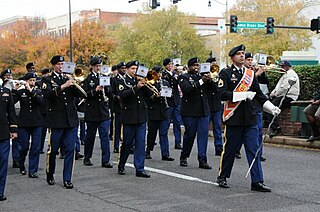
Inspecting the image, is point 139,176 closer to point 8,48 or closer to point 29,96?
point 29,96

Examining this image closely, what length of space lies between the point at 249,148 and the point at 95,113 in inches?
160

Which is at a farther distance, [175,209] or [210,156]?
[210,156]

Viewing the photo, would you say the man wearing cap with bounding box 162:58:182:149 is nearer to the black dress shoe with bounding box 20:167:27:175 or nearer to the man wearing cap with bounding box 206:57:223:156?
the man wearing cap with bounding box 206:57:223:156

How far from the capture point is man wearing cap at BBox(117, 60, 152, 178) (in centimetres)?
1064

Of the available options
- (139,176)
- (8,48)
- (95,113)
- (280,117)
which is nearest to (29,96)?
(95,113)

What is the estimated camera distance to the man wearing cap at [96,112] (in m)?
12.2

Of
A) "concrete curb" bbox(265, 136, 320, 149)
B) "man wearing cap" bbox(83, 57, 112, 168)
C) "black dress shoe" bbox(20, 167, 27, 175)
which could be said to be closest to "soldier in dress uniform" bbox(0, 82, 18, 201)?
"black dress shoe" bbox(20, 167, 27, 175)

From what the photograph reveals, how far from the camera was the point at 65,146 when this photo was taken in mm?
9953

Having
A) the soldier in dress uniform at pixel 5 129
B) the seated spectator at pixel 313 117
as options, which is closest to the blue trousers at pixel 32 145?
the soldier in dress uniform at pixel 5 129

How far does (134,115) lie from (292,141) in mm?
5461

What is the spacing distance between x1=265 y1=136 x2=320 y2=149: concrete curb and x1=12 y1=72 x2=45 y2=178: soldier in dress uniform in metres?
6.29

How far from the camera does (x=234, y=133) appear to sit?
932 cm

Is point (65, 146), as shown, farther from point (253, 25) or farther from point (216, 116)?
point (253, 25)

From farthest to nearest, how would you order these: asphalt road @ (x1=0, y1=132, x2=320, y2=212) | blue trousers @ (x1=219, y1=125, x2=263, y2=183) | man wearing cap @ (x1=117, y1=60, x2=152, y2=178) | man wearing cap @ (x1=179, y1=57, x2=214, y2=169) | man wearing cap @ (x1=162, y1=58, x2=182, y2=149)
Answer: man wearing cap @ (x1=162, y1=58, x2=182, y2=149) < man wearing cap @ (x1=179, y1=57, x2=214, y2=169) < man wearing cap @ (x1=117, y1=60, x2=152, y2=178) < blue trousers @ (x1=219, y1=125, x2=263, y2=183) < asphalt road @ (x1=0, y1=132, x2=320, y2=212)
